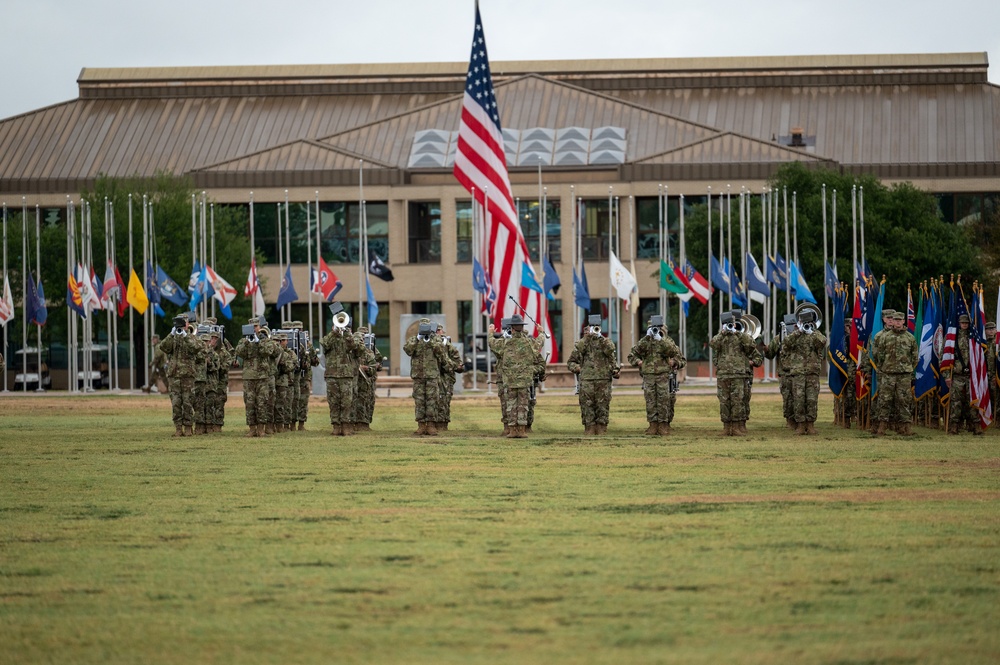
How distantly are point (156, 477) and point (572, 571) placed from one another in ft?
28.8

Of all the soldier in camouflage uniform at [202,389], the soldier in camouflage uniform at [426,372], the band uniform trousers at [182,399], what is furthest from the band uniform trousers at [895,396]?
the band uniform trousers at [182,399]

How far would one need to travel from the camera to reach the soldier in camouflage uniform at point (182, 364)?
25.8 m

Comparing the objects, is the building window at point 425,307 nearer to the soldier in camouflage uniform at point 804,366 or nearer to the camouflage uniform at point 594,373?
the camouflage uniform at point 594,373

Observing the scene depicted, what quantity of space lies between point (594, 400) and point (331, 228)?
45.3 meters

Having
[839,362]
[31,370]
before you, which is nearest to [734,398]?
[839,362]

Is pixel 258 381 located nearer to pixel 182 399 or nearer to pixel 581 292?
pixel 182 399

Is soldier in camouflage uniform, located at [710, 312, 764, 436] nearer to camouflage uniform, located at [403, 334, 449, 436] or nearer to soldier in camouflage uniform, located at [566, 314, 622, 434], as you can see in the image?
soldier in camouflage uniform, located at [566, 314, 622, 434]

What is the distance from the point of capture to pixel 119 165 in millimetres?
74875

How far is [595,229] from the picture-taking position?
6938cm

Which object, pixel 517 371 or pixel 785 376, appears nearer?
pixel 517 371

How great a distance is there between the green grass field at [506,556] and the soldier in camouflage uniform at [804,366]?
269 cm

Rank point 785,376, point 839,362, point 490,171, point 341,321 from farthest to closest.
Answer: point 490,171 → point 839,362 → point 341,321 → point 785,376

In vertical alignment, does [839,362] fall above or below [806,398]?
above

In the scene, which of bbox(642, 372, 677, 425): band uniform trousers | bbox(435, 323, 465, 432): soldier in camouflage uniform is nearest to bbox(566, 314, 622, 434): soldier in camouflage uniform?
bbox(642, 372, 677, 425): band uniform trousers
